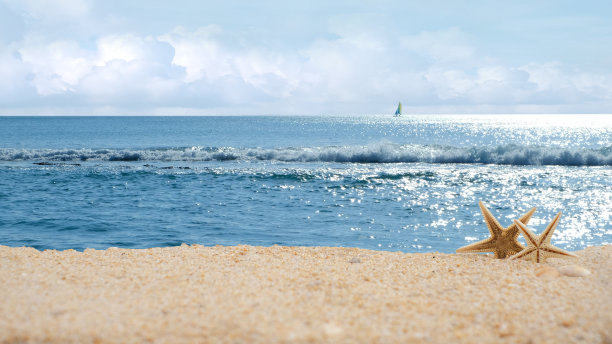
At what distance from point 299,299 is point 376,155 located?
73.8ft

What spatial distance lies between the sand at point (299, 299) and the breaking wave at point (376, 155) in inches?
773

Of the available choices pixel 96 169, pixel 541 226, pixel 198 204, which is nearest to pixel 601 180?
pixel 541 226

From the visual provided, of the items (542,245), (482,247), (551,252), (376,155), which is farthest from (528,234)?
(376,155)

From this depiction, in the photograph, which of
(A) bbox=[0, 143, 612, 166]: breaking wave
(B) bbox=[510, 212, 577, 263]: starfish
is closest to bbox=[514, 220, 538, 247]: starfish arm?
(B) bbox=[510, 212, 577, 263]: starfish

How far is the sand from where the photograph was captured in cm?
347

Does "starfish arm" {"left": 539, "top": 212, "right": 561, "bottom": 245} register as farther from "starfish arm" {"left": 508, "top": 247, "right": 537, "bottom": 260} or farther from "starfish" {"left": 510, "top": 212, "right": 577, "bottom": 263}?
"starfish arm" {"left": 508, "top": 247, "right": 537, "bottom": 260}

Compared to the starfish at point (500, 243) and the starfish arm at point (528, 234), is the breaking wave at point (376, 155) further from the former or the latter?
the starfish arm at point (528, 234)

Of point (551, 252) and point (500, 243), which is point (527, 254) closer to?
point (551, 252)

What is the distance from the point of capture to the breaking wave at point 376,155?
957 inches

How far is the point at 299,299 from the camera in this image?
4.29 m

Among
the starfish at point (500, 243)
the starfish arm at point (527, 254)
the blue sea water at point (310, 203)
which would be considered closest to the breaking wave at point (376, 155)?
the blue sea water at point (310, 203)

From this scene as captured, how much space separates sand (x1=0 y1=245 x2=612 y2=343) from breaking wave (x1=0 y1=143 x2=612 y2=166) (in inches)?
773

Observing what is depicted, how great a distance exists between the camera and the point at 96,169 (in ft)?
70.9

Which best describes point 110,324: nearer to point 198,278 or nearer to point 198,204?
point 198,278
